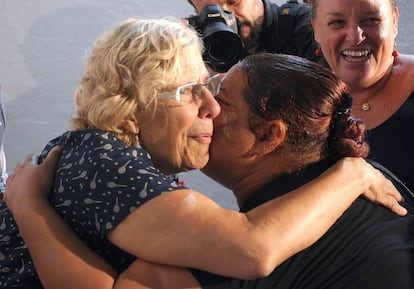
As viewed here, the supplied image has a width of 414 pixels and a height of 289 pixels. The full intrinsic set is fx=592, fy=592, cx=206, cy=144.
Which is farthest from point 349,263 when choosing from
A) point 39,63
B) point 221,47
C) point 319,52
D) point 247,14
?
point 39,63

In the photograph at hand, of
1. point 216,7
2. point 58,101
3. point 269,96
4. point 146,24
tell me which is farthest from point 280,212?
point 58,101

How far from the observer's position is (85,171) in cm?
104

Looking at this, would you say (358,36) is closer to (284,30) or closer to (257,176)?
(284,30)

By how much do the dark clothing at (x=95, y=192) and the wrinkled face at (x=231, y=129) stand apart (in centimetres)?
19

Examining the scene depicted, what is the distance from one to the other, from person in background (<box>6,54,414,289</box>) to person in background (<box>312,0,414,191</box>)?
47cm

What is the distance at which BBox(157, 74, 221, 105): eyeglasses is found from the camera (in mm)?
1164

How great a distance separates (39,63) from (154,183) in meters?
2.06

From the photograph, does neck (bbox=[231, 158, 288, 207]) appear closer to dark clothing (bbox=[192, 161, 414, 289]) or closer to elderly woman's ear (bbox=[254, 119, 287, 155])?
elderly woman's ear (bbox=[254, 119, 287, 155])

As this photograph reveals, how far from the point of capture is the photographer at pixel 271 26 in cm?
203

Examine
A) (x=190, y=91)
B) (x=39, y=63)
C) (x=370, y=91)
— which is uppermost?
(x=190, y=91)

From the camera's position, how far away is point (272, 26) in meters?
2.09

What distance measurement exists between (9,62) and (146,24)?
189cm

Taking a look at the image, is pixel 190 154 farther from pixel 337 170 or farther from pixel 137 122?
pixel 337 170

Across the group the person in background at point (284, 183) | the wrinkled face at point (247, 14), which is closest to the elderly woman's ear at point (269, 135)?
the person in background at point (284, 183)
